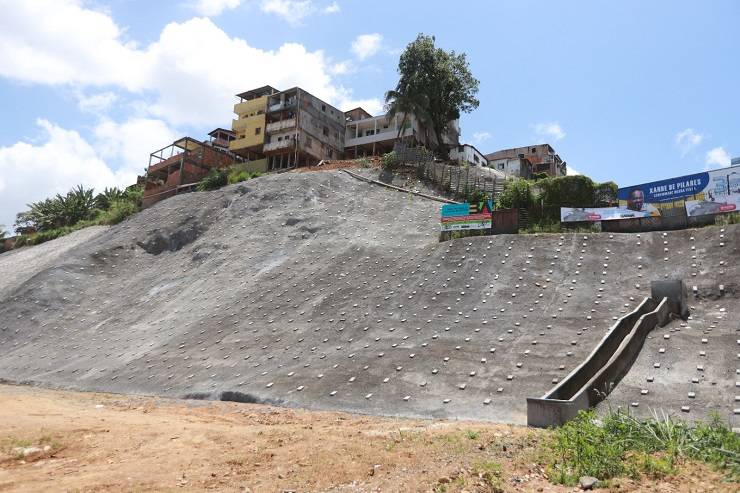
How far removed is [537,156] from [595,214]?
140 ft

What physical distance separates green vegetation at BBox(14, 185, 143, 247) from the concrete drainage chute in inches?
1515

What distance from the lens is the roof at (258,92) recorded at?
2192 inches

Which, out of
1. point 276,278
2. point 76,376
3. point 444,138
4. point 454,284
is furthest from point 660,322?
point 444,138

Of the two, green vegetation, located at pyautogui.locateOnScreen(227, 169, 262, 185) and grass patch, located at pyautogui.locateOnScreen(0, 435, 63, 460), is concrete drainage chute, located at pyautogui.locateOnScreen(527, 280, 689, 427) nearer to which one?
grass patch, located at pyautogui.locateOnScreen(0, 435, 63, 460)

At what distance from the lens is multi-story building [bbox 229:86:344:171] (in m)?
47.5

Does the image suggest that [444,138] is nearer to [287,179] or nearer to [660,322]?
[287,179]

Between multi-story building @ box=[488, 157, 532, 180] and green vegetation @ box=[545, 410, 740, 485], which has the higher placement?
multi-story building @ box=[488, 157, 532, 180]

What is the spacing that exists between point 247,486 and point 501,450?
371 cm

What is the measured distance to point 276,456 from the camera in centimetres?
873

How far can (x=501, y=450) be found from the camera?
834 centimetres

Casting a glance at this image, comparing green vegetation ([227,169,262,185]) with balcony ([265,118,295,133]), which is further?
balcony ([265,118,295,133])

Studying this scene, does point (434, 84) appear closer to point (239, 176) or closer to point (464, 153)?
point (464, 153)

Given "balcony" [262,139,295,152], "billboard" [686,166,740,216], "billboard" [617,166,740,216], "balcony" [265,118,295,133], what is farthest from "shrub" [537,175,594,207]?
"balcony" [265,118,295,133]

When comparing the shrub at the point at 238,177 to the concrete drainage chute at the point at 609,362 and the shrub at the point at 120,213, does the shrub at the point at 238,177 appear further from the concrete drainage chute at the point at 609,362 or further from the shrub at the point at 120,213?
the concrete drainage chute at the point at 609,362
